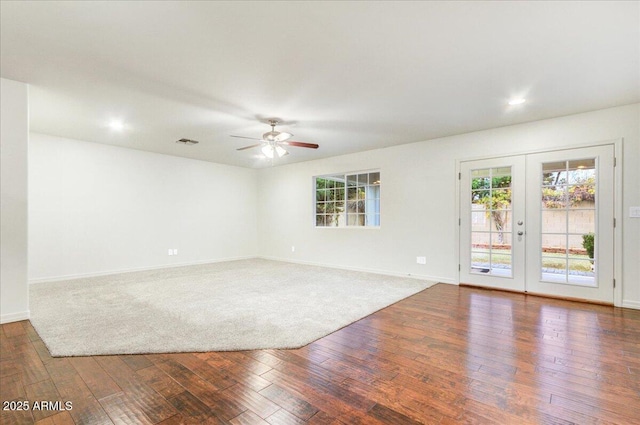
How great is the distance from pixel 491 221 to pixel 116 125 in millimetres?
6022

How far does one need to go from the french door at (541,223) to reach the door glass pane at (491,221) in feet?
0.04

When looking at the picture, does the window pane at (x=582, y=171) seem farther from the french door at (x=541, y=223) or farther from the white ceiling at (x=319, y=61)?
the white ceiling at (x=319, y=61)

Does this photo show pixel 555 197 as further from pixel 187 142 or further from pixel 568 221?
pixel 187 142

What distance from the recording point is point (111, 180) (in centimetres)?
599

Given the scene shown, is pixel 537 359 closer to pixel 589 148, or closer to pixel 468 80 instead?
pixel 468 80

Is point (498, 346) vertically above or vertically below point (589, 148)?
below

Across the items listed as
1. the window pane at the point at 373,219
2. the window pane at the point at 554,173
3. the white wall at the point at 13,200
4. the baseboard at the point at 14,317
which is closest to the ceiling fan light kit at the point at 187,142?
the white wall at the point at 13,200

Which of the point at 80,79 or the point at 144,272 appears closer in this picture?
the point at 80,79

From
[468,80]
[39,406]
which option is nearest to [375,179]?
[468,80]

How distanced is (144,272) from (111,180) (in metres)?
1.93

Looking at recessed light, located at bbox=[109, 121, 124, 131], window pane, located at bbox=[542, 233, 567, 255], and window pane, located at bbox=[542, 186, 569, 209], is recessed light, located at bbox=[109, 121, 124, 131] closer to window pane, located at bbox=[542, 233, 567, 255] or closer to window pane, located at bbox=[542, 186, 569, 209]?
window pane, located at bbox=[542, 186, 569, 209]

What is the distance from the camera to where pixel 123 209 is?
614 centimetres

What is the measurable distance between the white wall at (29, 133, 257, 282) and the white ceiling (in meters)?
1.40

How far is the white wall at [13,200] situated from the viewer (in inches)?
127
